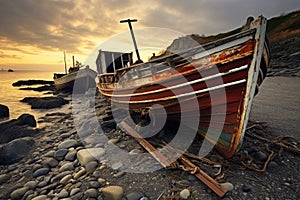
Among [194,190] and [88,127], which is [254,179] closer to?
[194,190]

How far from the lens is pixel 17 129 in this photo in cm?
841

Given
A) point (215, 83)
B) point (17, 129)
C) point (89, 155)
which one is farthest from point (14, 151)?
point (215, 83)

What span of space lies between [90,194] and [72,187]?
2.09 ft

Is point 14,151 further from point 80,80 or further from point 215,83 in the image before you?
point 80,80

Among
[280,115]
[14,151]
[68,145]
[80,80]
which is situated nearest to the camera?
[14,151]

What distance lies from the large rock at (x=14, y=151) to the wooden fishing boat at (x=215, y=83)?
4.18 meters

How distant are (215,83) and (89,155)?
11.8 feet

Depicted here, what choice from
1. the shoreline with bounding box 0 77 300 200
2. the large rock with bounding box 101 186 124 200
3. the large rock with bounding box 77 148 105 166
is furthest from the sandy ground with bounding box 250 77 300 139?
the large rock with bounding box 77 148 105 166

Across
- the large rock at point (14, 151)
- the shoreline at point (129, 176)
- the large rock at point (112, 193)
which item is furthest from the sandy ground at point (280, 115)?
the large rock at point (14, 151)

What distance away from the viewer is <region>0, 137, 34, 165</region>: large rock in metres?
5.67

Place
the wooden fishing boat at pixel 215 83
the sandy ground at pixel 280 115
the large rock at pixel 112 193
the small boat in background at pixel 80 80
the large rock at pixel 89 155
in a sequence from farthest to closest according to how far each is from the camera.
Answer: the small boat in background at pixel 80 80 < the sandy ground at pixel 280 115 < the large rock at pixel 89 155 < the wooden fishing boat at pixel 215 83 < the large rock at pixel 112 193

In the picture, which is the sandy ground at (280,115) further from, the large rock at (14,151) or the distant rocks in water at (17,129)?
the distant rocks in water at (17,129)

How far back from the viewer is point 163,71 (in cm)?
538

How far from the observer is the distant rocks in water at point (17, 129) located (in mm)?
8008
